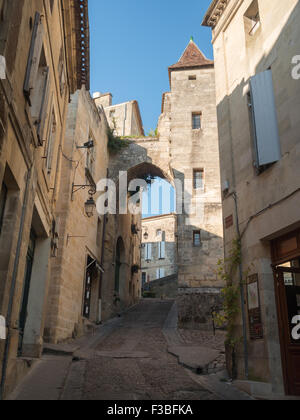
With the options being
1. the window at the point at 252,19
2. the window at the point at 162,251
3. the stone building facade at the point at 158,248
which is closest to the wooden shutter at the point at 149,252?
the stone building facade at the point at 158,248

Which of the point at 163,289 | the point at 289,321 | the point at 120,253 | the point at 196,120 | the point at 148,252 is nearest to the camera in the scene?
the point at 289,321

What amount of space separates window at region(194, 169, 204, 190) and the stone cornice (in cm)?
752

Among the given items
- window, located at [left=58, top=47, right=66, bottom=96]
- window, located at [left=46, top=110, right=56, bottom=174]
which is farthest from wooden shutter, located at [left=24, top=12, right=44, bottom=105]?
window, located at [left=58, top=47, right=66, bottom=96]

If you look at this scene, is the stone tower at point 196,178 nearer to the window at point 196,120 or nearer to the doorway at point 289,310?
the window at point 196,120

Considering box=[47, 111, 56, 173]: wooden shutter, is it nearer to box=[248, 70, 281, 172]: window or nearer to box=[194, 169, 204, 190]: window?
box=[248, 70, 281, 172]: window

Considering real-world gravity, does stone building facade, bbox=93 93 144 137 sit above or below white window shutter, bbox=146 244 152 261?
above

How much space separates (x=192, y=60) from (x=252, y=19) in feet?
36.2

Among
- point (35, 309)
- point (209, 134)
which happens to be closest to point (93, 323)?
point (35, 309)

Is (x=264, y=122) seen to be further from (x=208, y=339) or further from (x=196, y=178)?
(x=196, y=178)

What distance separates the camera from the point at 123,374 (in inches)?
263

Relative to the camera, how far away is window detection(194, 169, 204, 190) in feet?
53.4

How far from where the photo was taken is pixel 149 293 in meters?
30.0

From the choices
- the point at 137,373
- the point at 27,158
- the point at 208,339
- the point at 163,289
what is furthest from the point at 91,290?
the point at 163,289

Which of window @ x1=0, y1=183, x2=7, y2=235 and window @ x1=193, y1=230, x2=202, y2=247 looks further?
window @ x1=193, y1=230, x2=202, y2=247
